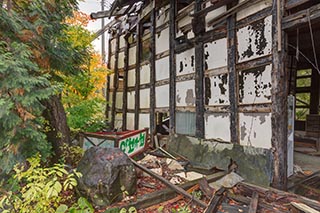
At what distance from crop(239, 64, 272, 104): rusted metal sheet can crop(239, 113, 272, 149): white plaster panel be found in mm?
362

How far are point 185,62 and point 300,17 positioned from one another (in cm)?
358

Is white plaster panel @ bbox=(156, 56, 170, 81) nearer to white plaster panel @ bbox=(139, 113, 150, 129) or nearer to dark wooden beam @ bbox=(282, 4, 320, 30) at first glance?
white plaster panel @ bbox=(139, 113, 150, 129)

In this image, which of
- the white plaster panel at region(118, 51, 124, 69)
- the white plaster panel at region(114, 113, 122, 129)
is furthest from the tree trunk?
the white plaster panel at region(118, 51, 124, 69)

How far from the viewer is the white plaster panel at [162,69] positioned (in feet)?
26.5

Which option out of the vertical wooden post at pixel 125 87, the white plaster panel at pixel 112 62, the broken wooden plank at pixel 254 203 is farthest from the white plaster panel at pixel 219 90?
the white plaster panel at pixel 112 62

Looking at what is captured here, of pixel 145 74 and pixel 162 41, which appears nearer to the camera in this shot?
pixel 162 41

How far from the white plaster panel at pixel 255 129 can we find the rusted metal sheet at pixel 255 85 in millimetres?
362

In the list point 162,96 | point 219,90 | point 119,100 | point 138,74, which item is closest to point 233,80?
point 219,90

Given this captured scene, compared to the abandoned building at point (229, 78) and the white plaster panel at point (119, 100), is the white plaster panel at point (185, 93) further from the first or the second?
the white plaster panel at point (119, 100)

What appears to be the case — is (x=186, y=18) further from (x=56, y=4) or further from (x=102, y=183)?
(x=102, y=183)

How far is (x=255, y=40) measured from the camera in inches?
197

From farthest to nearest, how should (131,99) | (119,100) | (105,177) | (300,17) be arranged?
1. (119,100)
2. (131,99)
3. (300,17)
4. (105,177)

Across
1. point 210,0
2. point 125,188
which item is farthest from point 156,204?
point 210,0

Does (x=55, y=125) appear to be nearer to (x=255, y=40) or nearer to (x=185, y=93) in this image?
(x=185, y=93)
